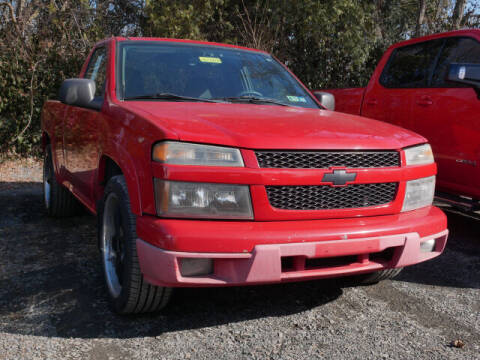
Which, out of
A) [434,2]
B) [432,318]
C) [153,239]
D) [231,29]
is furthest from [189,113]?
[434,2]

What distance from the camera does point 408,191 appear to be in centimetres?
288

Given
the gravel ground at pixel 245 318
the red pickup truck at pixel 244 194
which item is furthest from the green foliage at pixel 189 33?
the red pickup truck at pixel 244 194

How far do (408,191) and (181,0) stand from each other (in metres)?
8.45

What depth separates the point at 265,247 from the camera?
7.84 ft

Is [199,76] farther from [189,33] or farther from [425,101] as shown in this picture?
[189,33]

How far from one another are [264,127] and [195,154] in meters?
0.46

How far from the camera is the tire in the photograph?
2658 mm

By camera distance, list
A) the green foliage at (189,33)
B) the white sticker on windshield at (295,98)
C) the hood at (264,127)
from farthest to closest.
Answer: the green foliage at (189,33) → the white sticker on windshield at (295,98) → the hood at (264,127)

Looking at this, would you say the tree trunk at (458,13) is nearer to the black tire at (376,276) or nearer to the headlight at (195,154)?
the black tire at (376,276)

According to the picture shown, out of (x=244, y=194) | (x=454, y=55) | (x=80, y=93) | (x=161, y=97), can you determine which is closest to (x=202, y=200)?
(x=244, y=194)

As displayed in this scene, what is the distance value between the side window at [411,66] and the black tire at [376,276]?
228 cm

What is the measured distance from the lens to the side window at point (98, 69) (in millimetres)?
3805

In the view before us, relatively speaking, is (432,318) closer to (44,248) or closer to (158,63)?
(158,63)

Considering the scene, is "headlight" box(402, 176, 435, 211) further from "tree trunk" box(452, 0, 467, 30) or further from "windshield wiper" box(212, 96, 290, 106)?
"tree trunk" box(452, 0, 467, 30)
